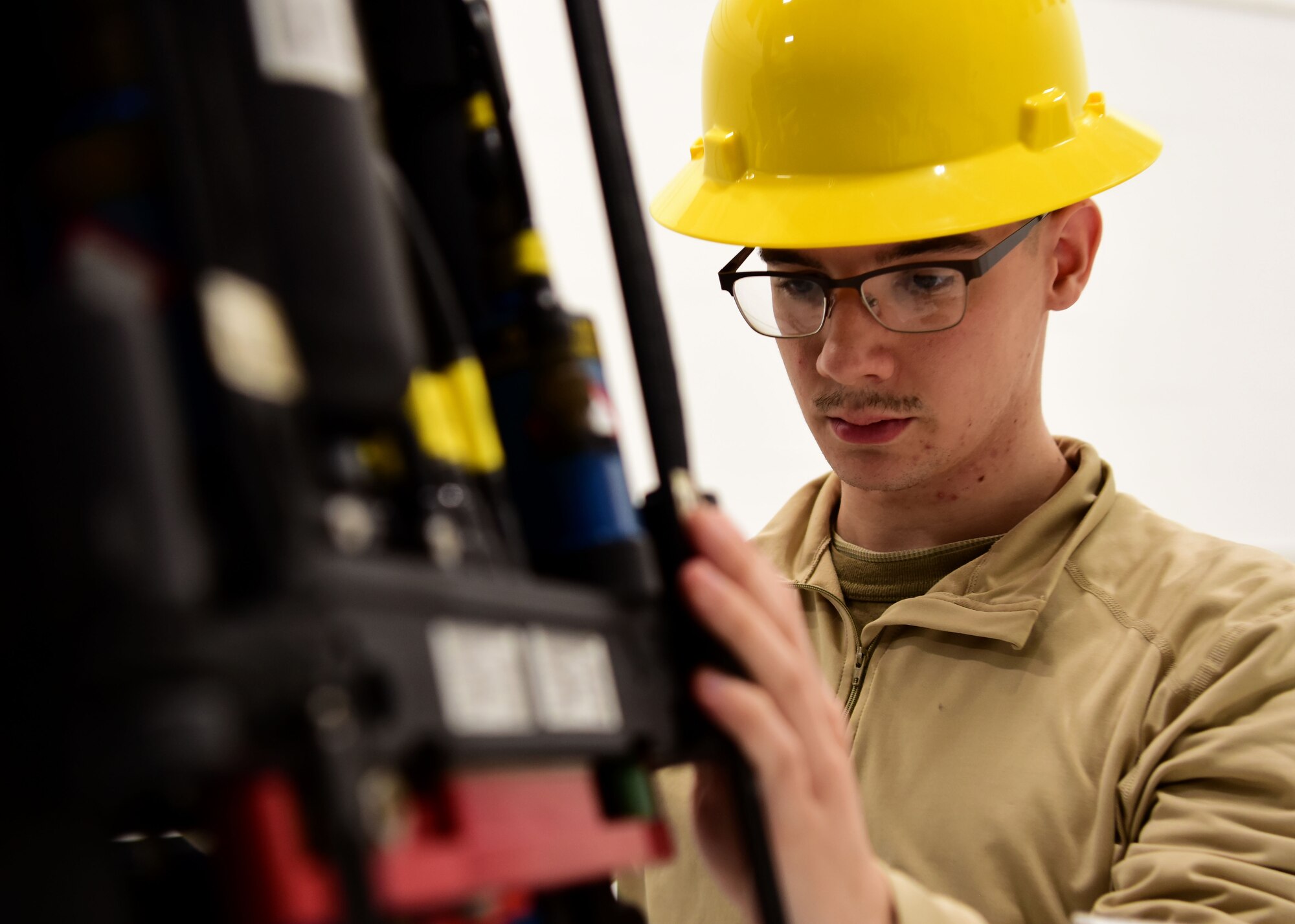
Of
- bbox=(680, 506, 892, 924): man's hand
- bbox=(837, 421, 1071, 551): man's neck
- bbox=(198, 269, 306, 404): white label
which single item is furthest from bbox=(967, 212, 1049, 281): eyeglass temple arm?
bbox=(198, 269, 306, 404): white label

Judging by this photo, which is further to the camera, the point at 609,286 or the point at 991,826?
the point at 609,286

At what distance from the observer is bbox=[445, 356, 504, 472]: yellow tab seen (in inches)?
19.1

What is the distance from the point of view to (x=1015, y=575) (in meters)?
1.25

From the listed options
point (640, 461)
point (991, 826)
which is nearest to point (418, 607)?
point (991, 826)

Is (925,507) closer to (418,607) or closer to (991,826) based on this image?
(991,826)

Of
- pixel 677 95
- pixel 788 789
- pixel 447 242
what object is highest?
pixel 677 95

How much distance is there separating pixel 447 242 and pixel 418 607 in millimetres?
252

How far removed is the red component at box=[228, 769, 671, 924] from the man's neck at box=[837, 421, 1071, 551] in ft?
2.96

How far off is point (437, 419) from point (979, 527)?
98cm

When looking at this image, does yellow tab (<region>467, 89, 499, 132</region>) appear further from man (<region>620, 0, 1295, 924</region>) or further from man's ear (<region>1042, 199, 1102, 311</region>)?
man's ear (<region>1042, 199, 1102, 311</region>)

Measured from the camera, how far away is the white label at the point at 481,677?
388 mm

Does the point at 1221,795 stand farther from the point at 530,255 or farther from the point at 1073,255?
the point at 530,255

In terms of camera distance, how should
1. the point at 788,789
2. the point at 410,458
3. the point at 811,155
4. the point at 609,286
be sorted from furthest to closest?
the point at 609,286 → the point at 811,155 → the point at 788,789 → the point at 410,458

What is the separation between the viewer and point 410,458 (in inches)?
17.2
